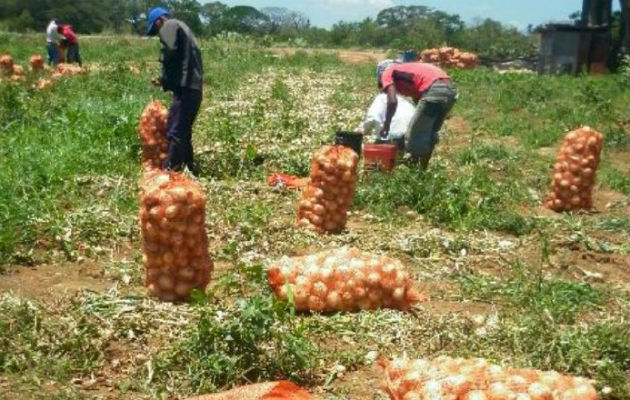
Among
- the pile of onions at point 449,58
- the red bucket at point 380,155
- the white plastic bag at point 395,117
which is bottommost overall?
the red bucket at point 380,155

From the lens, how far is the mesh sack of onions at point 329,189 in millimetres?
6465

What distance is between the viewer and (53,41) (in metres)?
20.3

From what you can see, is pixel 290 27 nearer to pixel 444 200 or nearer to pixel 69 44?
pixel 69 44

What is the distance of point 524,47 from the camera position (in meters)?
45.5

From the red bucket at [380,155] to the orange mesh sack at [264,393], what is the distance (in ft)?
17.6

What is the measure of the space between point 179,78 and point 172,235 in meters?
4.06

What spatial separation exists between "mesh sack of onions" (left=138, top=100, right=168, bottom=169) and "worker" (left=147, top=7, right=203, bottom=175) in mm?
132

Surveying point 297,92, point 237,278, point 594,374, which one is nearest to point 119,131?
point 237,278

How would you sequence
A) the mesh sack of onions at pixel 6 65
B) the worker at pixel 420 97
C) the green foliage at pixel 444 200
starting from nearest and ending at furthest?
the green foliage at pixel 444 200 → the worker at pixel 420 97 → the mesh sack of onions at pixel 6 65

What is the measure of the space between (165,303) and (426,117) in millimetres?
5090

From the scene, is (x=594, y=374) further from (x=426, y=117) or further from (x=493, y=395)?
(x=426, y=117)

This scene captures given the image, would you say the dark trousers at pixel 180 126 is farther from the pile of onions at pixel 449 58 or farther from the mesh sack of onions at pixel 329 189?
the pile of onions at pixel 449 58

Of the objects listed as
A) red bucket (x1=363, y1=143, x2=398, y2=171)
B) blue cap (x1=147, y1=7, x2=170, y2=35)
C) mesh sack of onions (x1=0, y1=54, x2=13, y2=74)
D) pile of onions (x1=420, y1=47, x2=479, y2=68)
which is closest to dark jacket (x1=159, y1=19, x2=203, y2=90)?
blue cap (x1=147, y1=7, x2=170, y2=35)

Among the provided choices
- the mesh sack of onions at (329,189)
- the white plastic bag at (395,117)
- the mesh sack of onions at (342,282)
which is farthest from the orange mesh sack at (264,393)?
the white plastic bag at (395,117)
